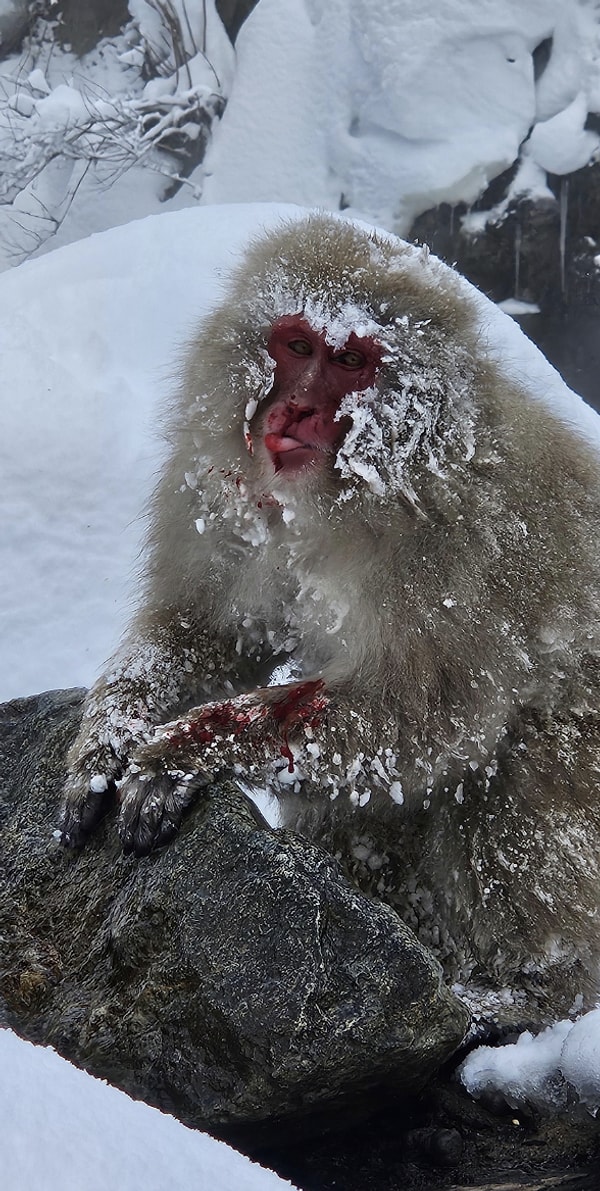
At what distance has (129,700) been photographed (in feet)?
7.54

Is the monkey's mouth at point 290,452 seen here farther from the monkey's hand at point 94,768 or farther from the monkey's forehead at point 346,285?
the monkey's hand at point 94,768

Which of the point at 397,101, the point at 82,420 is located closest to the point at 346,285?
the point at 82,420

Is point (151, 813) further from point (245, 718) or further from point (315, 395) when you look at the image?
point (315, 395)

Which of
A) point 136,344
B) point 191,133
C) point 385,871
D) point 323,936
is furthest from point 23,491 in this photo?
point 191,133

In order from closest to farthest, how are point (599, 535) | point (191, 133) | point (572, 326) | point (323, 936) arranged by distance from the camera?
point (323, 936) → point (599, 535) → point (572, 326) → point (191, 133)

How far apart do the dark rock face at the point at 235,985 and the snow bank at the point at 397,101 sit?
1005 cm

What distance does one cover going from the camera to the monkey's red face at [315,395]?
209 cm

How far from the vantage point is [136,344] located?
518 centimetres

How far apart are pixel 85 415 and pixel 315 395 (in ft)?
9.85

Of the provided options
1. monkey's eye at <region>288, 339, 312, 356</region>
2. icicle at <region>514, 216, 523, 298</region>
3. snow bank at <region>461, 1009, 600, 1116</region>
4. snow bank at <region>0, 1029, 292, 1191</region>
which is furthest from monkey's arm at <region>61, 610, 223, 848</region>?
icicle at <region>514, 216, 523, 298</region>

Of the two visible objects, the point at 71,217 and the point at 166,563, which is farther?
the point at 71,217

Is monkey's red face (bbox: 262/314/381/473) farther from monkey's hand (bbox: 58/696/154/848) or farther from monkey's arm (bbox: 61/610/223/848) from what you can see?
monkey's hand (bbox: 58/696/154/848)

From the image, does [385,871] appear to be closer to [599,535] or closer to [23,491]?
[599,535]

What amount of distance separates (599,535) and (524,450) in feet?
0.80
